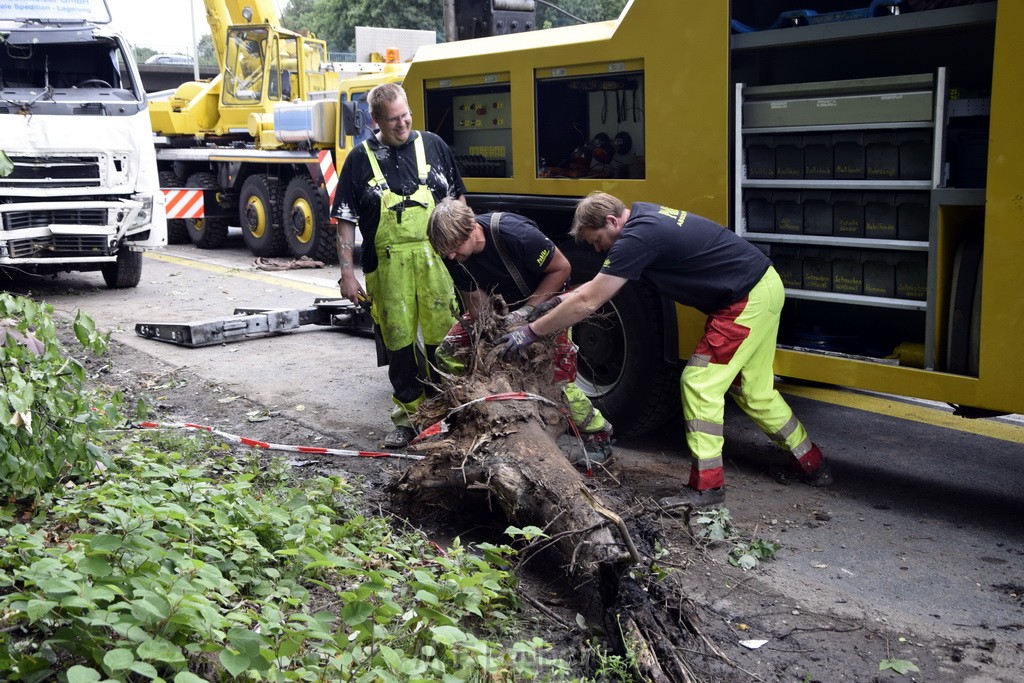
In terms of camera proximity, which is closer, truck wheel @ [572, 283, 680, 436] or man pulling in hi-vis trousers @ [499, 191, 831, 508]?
man pulling in hi-vis trousers @ [499, 191, 831, 508]

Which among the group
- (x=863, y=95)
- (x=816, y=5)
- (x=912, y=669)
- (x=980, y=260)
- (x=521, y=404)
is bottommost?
(x=912, y=669)

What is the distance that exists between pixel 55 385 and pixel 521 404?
1.86 m

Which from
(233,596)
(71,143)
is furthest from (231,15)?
(233,596)

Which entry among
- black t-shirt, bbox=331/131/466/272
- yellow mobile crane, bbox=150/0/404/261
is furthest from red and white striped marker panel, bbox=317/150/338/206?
black t-shirt, bbox=331/131/466/272

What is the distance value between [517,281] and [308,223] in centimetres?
920

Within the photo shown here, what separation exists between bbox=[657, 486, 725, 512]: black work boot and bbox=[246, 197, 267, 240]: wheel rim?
432 inches

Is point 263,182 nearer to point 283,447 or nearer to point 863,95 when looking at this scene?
point 283,447

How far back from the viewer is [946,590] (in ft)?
12.4

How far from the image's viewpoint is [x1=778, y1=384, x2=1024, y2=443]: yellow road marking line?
18.1 ft

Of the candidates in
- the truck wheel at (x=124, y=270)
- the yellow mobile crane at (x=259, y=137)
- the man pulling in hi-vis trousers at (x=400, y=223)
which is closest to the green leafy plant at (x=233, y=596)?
the man pulling in hi-vis trousers at (x=400, y=223)

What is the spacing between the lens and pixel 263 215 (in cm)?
1445

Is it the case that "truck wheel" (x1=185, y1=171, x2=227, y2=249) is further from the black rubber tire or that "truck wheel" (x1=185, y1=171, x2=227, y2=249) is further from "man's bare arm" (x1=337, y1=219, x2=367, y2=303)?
"man's bare arm" (x1=337, y1=219, x2=367, y2=303)

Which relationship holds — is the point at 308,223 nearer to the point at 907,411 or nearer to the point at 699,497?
the point at 907,411

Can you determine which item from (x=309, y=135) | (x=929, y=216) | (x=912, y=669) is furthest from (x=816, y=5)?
(x=309, y=135)
